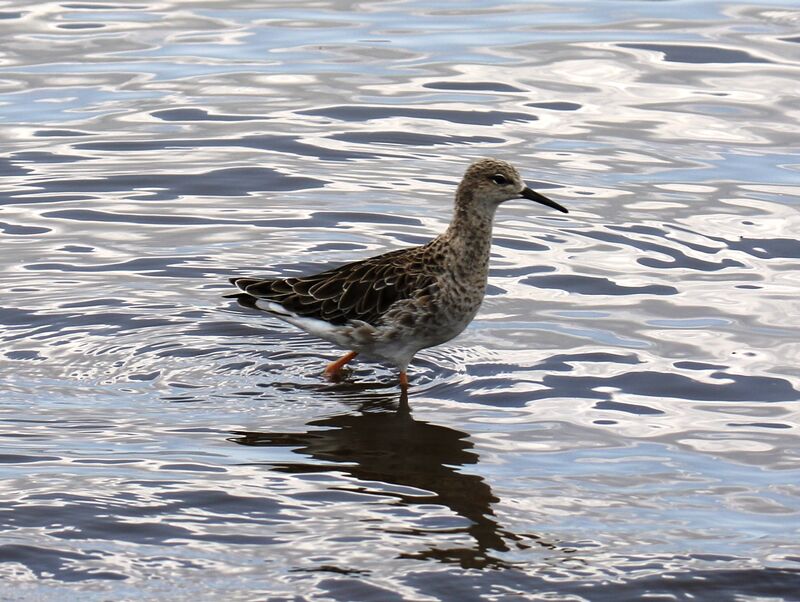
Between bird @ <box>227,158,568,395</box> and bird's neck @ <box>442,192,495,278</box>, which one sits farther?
Answer: bird's neck @ <box>442,192,495,278</box>

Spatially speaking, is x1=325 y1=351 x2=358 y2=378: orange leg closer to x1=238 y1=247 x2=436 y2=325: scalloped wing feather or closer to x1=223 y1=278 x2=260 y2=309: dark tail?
x1=238 y1=247 x2=436 y2=325: scalloped wing feather

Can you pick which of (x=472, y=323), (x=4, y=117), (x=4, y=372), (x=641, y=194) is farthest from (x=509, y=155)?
(x=4, y=372)

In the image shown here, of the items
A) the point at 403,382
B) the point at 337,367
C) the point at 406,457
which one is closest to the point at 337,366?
the point at 337,367

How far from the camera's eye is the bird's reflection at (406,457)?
9281 mm

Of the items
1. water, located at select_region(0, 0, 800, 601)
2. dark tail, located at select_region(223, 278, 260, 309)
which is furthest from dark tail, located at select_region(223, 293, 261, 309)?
water, located at select_region(0, 0, 800, 601)

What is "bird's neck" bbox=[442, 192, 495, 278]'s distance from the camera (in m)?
11.9

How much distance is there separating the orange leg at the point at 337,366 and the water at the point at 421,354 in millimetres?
176

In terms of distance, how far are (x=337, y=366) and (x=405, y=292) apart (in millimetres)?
828

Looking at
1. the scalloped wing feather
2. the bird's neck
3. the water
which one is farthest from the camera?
the bird's neck

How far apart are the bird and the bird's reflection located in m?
0.56

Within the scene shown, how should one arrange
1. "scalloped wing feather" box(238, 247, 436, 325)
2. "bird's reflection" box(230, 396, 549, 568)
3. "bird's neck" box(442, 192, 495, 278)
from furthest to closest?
"bird's neck" box(442, 192, 495, 278)
"scalloped wing feather" box(238, 247, 436, 325)
"bird's reflection" box(230, 396, 549, 568)

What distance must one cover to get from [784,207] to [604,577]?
7.90 m

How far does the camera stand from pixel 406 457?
10484mm

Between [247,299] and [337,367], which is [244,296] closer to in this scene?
[247,299]
